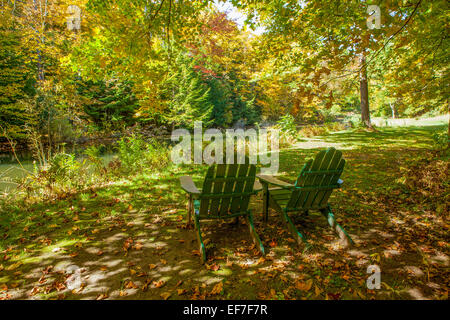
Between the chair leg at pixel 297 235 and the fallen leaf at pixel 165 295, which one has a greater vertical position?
the chair leg at pixel 297 235

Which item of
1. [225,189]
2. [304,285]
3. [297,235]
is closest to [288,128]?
[297,235]

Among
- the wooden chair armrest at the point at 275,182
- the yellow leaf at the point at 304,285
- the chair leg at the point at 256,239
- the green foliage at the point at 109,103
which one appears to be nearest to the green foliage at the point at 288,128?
the wooden chair armrest at the point at 275,182

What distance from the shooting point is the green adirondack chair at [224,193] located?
244 centimetres

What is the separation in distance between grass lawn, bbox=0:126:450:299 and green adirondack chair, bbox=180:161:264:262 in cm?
34

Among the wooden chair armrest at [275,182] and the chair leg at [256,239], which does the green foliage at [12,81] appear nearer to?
the wooden chair armrest at [275,182]

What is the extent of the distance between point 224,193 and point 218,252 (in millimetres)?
A: 712

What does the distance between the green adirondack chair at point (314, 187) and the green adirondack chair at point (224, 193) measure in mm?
451

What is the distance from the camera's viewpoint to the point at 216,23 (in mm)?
12203

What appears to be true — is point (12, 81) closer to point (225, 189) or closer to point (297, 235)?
point (225, 189)

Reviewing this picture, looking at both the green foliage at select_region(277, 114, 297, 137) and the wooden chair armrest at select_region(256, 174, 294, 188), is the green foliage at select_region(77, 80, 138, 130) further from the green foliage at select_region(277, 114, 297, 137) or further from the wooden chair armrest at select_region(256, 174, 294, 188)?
the wooden chair armrest at select_region(256, 174, 294, 188)

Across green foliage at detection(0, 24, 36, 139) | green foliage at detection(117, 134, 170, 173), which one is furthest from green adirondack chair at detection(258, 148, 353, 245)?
green foliage at detection(0, 24, 36, 139)

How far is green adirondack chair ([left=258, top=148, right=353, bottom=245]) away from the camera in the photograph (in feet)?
8.46
